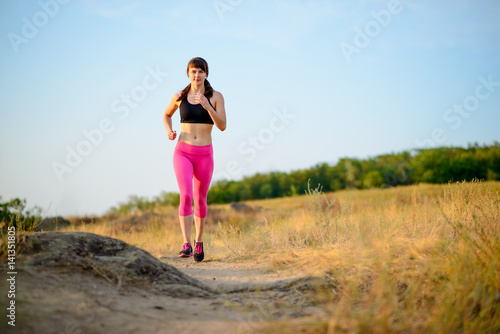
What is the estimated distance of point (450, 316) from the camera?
2.55m

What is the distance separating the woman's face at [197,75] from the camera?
5.66 meters

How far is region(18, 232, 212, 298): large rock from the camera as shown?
10.7ft

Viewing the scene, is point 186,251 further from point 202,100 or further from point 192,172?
point 202,100

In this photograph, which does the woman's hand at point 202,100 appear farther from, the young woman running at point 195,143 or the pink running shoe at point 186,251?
the pink running shoe at point 186,251

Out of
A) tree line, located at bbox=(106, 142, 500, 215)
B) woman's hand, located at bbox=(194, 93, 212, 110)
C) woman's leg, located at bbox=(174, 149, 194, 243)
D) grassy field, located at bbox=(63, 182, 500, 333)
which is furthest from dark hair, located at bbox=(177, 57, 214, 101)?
tree line, located at bbox=(106, 142, 500, 215)

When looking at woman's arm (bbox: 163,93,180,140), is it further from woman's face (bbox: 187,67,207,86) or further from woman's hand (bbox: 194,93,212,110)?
woman's hand (bbox: 194,93,212,110)

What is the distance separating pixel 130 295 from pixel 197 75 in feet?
11.6

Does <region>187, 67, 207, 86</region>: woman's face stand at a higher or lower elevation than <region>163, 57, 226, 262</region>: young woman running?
higher

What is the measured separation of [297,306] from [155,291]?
1264 millimetres

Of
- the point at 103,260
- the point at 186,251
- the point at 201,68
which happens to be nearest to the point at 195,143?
the point at 201,68

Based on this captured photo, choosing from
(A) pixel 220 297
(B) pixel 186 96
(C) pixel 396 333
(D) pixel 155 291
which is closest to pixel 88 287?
(D) pixel 155 291

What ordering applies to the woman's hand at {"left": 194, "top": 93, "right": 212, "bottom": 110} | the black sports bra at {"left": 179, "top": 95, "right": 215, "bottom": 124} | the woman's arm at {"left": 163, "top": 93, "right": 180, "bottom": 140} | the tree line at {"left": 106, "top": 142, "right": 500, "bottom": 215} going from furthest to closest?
the tree line at {"left": 106, "top": 142, "right": 500, "bottom": 215}
the woman's arm at {"left": 163, "top": 93, "right": 180, "bottom": 140}
the black sports bra at {"left": 179, "top": 95, "right": 215, "bottom": 124}
the woman's hand at {"left": 194, "top": 93, "right": 212, "bottom": 110}

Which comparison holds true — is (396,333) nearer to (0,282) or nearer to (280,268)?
(280,268)

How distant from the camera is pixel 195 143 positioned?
5.56m
